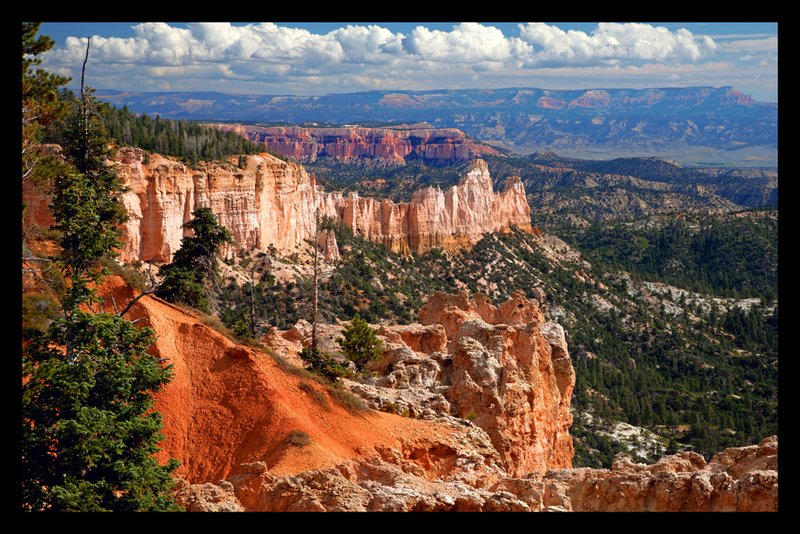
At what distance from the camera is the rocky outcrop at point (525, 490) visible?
1143 cm

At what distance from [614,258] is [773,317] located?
28.7 meters

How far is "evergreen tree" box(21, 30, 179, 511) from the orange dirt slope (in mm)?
3110

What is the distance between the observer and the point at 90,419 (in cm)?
1130

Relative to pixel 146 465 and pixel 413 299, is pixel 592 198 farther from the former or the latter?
pixel 146 465

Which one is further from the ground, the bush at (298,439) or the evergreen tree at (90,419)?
the evergreen tree at (90,419)

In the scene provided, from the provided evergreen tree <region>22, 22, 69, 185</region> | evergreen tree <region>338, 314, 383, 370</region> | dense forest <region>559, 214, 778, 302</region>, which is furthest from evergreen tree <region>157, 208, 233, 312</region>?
dense forest <region>559, 214, 778, 302</region>

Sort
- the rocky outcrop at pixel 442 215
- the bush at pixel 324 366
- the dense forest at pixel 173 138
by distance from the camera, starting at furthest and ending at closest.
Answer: the rocky outcrop at pixel 442 215 < the dense forest at pixel 173 138 < the bush at pixel 324 366

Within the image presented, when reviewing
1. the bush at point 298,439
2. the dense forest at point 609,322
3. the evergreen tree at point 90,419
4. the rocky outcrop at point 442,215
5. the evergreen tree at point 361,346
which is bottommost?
the dense forest at point 609,322

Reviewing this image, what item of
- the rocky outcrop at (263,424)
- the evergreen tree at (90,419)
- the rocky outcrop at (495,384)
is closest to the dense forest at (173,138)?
the rocky outcrop at (495,384)

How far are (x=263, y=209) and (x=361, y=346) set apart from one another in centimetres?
3436

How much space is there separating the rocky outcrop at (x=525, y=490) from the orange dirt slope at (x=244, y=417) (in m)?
1.22

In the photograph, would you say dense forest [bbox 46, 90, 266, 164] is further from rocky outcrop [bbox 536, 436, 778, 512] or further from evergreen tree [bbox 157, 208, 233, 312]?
rocky outcrop [bbox 536, 436, 778, 512]

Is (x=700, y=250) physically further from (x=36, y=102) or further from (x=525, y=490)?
(x=36, y=102)

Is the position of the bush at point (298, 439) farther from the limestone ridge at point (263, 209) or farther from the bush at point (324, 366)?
the limestone ridge at point (263, 209)
